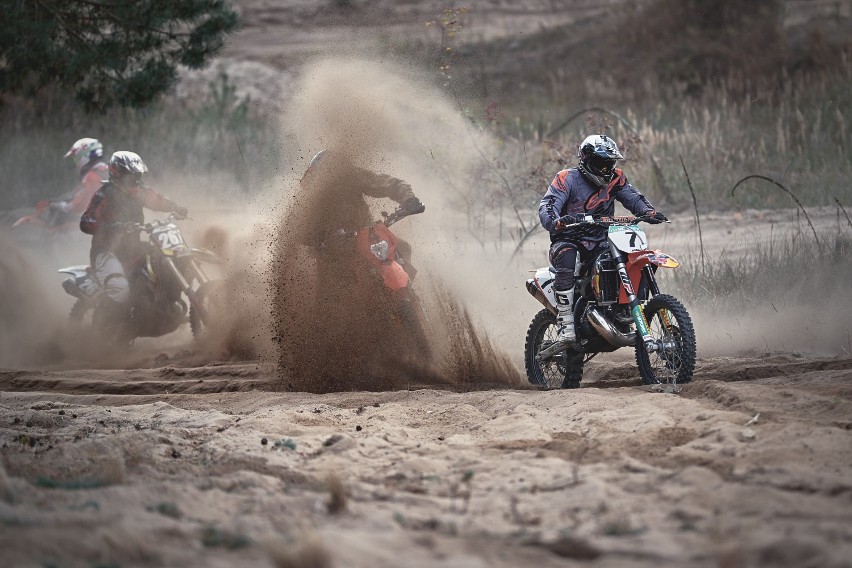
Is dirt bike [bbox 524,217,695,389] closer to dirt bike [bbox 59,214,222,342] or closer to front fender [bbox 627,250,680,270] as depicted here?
front fender [bbox 627,250,680,270]

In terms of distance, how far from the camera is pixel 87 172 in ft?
50.0

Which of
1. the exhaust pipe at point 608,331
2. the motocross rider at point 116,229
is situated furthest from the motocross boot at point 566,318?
the motocross rider at point 116,229

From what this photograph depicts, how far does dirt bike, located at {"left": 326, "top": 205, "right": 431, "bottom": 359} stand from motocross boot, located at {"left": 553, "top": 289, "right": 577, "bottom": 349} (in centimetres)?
132

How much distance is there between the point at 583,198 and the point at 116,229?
587 centimetres

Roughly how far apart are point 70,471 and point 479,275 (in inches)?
325

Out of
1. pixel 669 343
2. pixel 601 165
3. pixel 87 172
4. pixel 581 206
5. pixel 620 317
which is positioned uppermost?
pixel 87 172

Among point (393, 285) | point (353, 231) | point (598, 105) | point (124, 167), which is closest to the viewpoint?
point (393, 285)

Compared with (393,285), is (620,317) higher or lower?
lower

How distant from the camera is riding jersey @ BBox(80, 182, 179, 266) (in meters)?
13.0

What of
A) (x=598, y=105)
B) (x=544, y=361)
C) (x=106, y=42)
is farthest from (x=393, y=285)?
(x=598, y=105)

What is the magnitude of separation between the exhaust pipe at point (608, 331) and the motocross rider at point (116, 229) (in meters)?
5.82

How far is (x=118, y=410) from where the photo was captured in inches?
355

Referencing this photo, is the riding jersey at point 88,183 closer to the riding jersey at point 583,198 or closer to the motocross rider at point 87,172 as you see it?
the motocross rider at point 87,172

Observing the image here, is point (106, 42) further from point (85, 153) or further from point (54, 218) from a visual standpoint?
point (54, 218)
